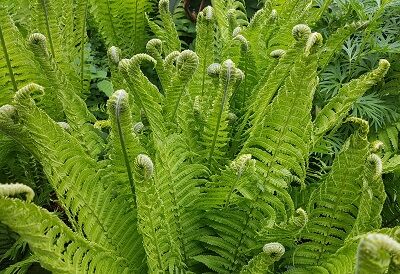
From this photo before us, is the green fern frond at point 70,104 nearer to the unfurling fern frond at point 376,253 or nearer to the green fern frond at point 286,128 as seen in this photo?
the green fern frond at point 286,128

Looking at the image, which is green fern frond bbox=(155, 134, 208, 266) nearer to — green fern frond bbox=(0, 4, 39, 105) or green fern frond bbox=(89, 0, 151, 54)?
green fern frond bbox=(0, 4, 39, 105)

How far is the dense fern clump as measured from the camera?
3.55 ft

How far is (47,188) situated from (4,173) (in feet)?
0.52

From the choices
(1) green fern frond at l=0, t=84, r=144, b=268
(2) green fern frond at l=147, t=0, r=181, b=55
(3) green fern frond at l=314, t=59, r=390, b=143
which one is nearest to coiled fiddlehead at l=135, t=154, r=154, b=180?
(1) green fern frond at l=0, t=84, r=144, b=268

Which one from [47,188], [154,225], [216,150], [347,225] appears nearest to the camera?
[154,225]

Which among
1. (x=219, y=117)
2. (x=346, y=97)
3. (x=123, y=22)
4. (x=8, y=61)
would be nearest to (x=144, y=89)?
(x=219, y=117)

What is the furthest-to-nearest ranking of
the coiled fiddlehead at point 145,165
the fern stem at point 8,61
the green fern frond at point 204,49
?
1. the green fern frond at point 204,49
2. the fern stem at point 8,61
3. the coiled fiddlehead at point 145,165

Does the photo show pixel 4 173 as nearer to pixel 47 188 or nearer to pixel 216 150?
pixel 47 188

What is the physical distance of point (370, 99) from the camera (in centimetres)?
173

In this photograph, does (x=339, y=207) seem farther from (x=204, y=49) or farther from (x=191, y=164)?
(x=204, y=49)

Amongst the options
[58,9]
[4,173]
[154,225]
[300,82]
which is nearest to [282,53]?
[300,82]

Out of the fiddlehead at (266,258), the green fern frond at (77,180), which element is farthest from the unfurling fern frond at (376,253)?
the green fern frond at (77,180)

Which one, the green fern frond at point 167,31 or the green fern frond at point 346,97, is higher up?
the green fern frond at point 167,31

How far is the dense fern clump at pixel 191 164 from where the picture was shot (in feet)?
3.55
